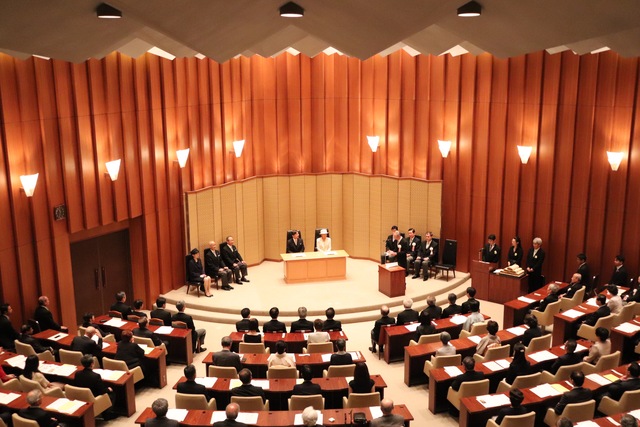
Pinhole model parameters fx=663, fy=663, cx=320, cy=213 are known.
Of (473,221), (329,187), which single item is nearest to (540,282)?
(473,221)

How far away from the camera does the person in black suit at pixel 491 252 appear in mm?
15695

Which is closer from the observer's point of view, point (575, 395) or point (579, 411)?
point (579, 411)

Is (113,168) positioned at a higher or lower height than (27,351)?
higher

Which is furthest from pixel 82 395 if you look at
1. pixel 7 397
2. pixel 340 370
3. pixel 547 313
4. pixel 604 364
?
pixel 547 313

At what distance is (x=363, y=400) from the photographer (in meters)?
9.20

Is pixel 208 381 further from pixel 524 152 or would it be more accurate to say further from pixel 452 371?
pixel 524 152

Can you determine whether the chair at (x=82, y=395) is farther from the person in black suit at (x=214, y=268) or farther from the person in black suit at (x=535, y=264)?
the person in black suit at (x=535, y=264)

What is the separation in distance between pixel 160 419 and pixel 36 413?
166 centimetres

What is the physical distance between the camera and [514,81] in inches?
613

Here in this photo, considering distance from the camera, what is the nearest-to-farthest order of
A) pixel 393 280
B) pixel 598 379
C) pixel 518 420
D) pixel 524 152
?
pixel 518 420
pixel 598 379
pixel 393 280
pixel 524 152

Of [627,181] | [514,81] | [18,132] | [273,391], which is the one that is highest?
[514,81]

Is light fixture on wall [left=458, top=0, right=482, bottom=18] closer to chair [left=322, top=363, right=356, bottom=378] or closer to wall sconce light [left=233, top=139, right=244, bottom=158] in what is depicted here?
chair [left=322, top=363, right=356, bottom=378]

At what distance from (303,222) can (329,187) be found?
1.20 meters

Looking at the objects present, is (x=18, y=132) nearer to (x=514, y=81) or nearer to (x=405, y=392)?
(x=405, y=392)
